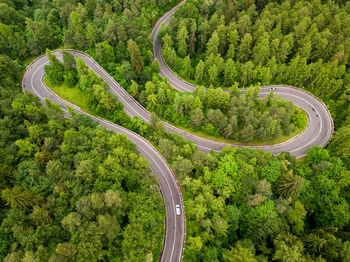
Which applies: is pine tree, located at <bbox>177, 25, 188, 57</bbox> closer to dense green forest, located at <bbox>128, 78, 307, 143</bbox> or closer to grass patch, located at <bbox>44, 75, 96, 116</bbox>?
dense green forest, located at <bbox>128, 78, 307, 143</bbox>

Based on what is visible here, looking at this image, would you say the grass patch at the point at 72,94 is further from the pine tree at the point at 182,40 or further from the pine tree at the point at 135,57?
the pine tree at the point at 182,40

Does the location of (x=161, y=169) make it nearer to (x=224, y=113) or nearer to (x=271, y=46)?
(x=224, y=113)

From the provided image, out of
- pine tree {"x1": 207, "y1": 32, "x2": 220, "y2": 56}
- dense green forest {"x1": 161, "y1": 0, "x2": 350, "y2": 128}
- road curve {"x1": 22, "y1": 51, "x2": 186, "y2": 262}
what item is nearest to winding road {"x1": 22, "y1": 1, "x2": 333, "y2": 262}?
road curve {"x1": 22, "y1": 51, "x2": 186, "y2": 262}

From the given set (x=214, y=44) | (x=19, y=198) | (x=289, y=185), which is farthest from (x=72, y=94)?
(x=289, y=185)

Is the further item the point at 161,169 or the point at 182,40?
the point at 182,40

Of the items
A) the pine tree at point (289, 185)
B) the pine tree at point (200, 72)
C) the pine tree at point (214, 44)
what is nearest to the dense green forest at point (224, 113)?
the pine tree at point (200, 72)

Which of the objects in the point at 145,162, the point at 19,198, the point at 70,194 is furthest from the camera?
the point at 145,162
